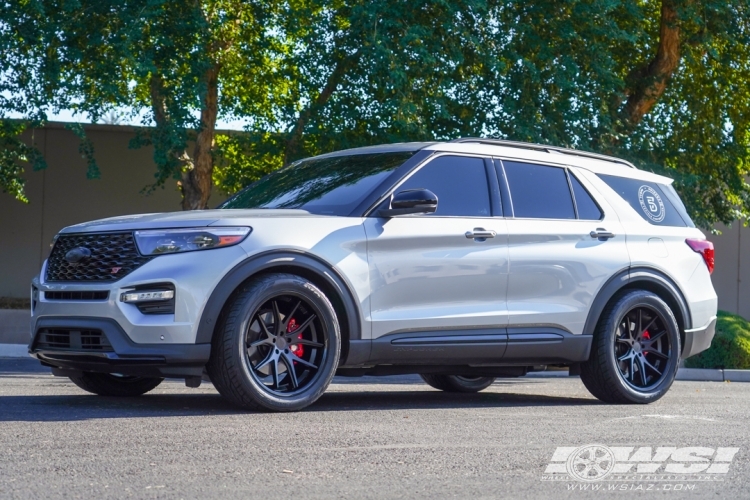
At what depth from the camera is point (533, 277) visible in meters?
7.97

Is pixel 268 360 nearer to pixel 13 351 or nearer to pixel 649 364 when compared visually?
pixel 649 364

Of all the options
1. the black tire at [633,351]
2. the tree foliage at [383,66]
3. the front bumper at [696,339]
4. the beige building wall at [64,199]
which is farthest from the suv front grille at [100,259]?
the beige building wall at [64,199]

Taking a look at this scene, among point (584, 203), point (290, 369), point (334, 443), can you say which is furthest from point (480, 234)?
point (334, 443)

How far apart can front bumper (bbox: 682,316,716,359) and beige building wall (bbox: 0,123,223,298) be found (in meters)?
15.8

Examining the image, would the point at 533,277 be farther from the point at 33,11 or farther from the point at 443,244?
the point at 33,11

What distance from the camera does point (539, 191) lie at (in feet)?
27.4

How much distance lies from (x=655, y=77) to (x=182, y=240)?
14421 mm

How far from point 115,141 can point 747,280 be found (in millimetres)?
14438

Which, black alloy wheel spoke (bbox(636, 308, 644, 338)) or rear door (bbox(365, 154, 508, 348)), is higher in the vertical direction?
rear door (bbox(365, 154, 508, 348))

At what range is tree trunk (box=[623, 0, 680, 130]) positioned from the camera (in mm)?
19391

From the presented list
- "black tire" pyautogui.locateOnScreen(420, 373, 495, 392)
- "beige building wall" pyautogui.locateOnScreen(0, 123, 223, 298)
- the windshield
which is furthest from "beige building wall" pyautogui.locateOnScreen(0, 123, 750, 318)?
the windshield

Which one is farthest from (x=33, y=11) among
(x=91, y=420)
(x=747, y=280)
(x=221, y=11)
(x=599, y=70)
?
(x=747, y=280)

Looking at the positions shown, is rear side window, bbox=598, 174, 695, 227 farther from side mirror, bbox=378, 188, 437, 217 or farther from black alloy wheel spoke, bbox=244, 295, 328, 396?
black alloy wheel spoke, bbox=244, 295, 328, 396

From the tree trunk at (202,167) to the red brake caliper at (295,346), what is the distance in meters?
12.9
